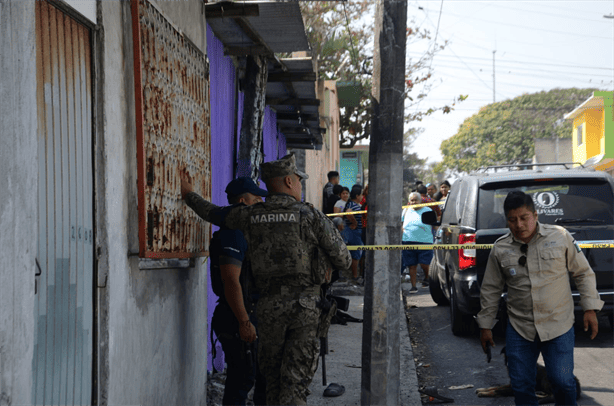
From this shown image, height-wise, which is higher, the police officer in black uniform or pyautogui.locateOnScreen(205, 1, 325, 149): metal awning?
pyautogui.locateOnScreen(205, 1, 325, 149): metal awning

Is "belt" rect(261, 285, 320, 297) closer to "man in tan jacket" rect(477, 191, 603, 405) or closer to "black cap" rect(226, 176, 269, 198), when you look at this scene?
"black cap" rect(226, 176, 269, 198)

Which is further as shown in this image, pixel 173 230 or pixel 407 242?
pixel 407 242

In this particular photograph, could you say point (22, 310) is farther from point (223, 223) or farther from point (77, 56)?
point (223, 223)

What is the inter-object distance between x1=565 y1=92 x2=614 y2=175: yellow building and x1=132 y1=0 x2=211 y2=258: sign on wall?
92.5 feet

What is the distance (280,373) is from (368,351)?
3.18 ft

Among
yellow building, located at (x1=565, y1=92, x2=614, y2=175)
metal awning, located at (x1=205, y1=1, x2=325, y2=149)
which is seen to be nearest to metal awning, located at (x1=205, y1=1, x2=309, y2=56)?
metal awning, located at (x1=205, y1=1, x2=325, y2=149)

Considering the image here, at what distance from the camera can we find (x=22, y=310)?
8.09ft

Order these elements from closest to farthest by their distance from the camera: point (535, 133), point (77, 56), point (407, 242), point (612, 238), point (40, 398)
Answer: point (40, 398)
point (77, 56)
point (612, 238)
point (407, 242)
point (535, 133)

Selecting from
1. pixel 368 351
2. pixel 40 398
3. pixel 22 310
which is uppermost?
pixel 22 310

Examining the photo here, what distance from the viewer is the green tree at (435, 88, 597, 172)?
230 ft

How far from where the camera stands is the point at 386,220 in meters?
4.82

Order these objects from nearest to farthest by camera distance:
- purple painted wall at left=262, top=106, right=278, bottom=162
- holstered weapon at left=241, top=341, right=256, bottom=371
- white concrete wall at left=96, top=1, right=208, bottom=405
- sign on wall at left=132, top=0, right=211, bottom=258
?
white concrete wall at left=96, top=1, right=208, bottom=405
sign on wall at left=132, top=0, right=211, bottom=258
holstered weapon at left=241, top=341, right=256, bottom=371
purple painted wall at left=262, top=106, right=278, bottom=162

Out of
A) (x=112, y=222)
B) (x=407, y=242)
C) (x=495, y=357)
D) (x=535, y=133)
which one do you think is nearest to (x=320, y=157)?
(x=407, y=242)

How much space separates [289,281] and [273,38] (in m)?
3.47
